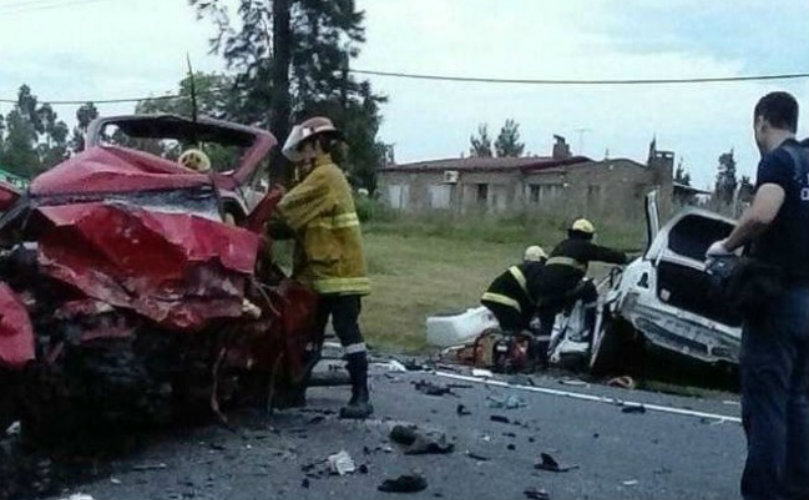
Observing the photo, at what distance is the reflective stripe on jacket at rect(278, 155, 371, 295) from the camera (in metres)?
8.16

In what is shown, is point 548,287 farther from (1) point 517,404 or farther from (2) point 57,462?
(2) point 57,462

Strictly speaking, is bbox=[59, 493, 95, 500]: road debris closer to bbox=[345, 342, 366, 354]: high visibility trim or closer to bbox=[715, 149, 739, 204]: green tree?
bbox=[345, 342, 366, 354]: high visibility trim

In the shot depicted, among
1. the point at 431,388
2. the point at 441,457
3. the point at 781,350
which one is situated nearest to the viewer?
the point at 781,350

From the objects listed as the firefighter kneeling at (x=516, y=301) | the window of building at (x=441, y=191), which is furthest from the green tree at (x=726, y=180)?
the window of building at (x=441, y=191)

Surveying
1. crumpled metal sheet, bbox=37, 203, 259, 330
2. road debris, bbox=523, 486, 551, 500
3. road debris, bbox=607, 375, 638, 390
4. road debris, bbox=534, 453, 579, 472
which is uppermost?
crumpled metal sheet, bbox=37, 203, 259, 330

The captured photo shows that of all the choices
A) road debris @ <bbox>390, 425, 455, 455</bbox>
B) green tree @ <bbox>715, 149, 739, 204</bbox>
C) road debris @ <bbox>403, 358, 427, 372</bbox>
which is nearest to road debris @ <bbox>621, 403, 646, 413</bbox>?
road debris @ <bbox>403, 358, 427, 372</bbox>

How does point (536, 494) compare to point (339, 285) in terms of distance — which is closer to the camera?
point (536, 494)

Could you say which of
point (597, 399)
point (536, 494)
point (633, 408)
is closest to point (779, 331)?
point (536, 494)

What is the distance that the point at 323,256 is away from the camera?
8.19 metres

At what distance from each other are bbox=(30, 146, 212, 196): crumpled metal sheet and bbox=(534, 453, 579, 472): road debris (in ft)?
7.11

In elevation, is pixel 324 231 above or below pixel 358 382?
above

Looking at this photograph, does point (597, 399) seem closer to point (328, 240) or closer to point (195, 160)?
point (328, 240)

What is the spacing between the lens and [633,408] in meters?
10.3

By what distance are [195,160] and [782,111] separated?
3.34 meters
